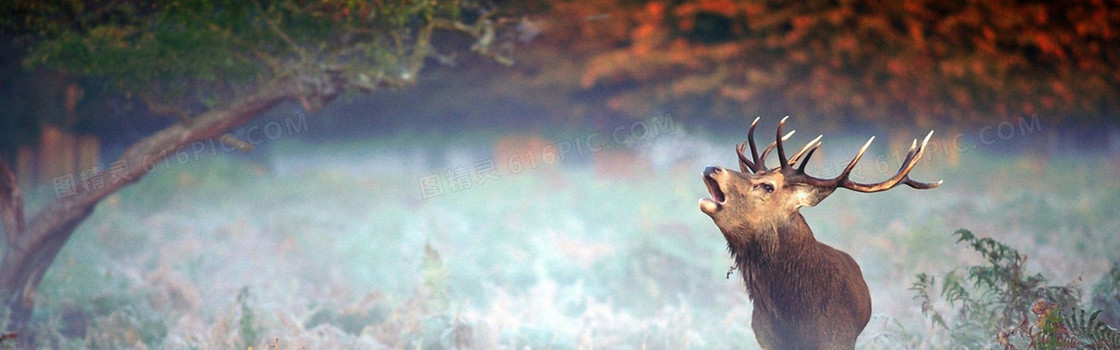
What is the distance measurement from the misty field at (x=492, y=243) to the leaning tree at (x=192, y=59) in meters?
1.24

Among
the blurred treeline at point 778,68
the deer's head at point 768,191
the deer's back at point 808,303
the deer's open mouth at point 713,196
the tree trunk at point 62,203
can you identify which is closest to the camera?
the deer's open mouth at point 713,196

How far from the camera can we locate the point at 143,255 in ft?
39.9

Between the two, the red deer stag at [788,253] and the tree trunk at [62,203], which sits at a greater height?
the tree trunk at [62,203]

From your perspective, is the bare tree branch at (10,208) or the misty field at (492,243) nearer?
the bare tree branch at (10,208)

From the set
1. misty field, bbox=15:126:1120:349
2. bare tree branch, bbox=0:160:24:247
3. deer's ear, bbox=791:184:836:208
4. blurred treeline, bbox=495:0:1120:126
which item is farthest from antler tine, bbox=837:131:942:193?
bare tree branch, bbox=0:160:24:247

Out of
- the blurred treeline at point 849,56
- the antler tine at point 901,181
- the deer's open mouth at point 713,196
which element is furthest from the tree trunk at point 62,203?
the antler tine at point 901,181

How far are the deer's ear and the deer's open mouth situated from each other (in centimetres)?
55

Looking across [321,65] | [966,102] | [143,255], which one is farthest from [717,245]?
[143,255]

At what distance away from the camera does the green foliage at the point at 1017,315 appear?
196 inches

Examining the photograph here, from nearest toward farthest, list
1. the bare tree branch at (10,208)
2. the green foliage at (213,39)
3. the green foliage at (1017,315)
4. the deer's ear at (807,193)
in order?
1. the deer's ear at (807,193)
2. the green foliage at (1017,315)
3. the green foliage at (213,39)
4. the bare tree branch at (10,208)

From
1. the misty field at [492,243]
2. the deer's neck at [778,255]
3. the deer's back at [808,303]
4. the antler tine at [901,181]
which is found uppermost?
the misty field at [492,243]

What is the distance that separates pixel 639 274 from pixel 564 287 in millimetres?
1251

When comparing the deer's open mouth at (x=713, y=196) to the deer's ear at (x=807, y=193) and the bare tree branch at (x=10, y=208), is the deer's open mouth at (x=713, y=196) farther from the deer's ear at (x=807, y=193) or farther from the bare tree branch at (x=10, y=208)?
the bare tree branch at (x=10, y=208)

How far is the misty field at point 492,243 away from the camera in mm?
7824
